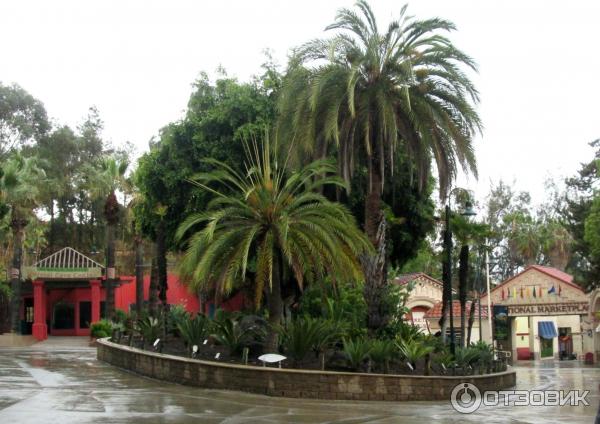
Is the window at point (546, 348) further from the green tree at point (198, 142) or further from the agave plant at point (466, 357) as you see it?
the green tree at point (198, 142)

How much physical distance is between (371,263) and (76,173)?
39.0 m

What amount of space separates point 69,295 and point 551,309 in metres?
30.3

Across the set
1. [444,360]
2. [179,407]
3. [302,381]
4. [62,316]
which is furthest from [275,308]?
[62,316]

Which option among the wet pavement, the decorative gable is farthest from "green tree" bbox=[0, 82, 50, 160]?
the wet pavement

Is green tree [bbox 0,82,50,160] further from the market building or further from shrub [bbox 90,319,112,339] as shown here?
the market building

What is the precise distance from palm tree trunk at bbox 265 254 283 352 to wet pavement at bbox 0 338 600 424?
217 cm

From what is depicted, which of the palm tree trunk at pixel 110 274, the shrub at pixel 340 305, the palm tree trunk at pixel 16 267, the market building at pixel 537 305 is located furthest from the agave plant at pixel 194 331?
the market building at pixel 537 305

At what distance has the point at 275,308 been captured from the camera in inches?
783

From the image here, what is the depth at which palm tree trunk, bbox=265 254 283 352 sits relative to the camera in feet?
63.3

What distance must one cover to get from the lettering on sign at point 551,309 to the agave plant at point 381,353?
30599 mm

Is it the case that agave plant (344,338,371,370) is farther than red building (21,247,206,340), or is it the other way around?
red building (21,247,206,340)

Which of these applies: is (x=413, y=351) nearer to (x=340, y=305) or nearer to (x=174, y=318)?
(x=340, y=305)

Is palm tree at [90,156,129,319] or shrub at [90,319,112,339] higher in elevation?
palm tree at [90,156,129,319]

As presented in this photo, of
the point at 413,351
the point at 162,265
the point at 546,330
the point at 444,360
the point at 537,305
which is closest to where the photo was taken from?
the point at 413,351
